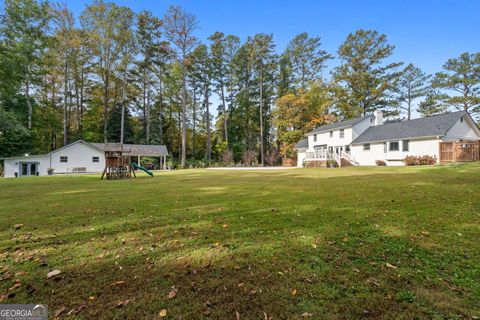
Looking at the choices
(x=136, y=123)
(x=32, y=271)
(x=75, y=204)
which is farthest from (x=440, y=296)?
(x=136, y=123)

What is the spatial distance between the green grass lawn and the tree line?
26422 mm

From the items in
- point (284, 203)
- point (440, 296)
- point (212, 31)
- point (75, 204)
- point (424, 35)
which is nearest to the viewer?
point (440, 296)

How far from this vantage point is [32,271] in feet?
8.34

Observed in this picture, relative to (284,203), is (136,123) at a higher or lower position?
higher

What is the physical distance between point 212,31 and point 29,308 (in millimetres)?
39210

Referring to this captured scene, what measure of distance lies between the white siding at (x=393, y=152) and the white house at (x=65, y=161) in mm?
23780

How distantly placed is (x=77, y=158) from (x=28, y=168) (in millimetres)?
4398

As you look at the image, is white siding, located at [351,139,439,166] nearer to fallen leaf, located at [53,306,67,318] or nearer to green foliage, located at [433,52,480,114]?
green foliage, located at [433,52,480,114]

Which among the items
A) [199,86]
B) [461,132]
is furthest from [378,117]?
[199,86]

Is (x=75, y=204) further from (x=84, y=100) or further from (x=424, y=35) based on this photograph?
(x=84, y=100)

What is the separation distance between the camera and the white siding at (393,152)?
19.8 metres

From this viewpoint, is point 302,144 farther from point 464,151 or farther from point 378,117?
point 464,151

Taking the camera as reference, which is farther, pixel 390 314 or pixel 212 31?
pixel 212 31

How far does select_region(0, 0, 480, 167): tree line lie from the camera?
27.8 metres
